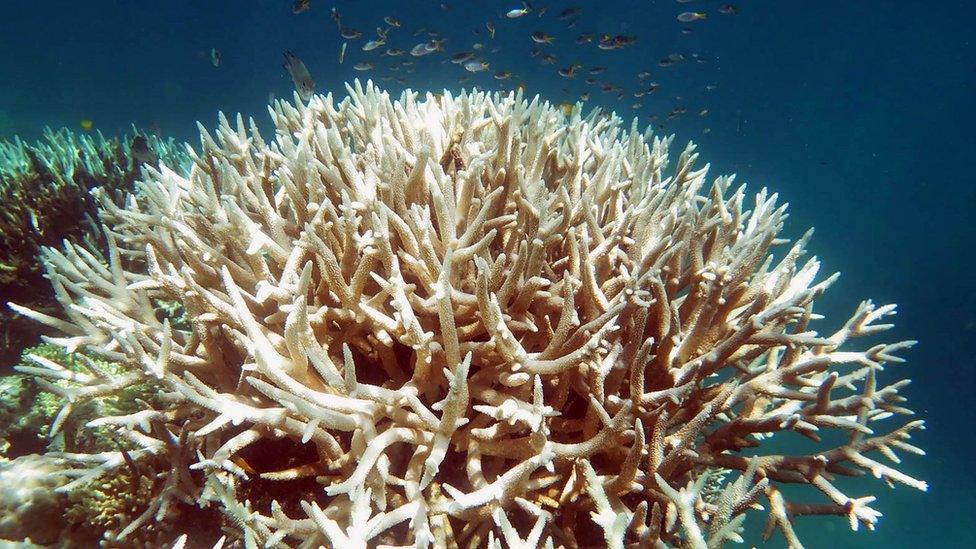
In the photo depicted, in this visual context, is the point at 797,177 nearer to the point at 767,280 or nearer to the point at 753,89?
the point at 753,89

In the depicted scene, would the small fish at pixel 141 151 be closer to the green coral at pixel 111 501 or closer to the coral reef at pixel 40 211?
the coral reef at pixel 40 211

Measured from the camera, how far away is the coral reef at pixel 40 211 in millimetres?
4539

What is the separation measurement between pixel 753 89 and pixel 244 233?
42.5m

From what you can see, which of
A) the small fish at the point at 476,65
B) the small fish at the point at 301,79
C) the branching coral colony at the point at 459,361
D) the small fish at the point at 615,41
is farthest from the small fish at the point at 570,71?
the branching coral colony at the point at 459,361

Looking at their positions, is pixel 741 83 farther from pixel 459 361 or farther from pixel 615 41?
pixel 459 361

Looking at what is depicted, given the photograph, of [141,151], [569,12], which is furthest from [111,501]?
[569,12]

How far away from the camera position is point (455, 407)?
6.75 ft

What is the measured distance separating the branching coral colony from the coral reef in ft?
7.77

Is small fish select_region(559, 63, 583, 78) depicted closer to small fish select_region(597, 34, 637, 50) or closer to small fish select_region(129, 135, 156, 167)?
small fish select_region(597, 34, 637, 50)

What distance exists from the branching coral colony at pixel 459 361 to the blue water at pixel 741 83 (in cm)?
2130

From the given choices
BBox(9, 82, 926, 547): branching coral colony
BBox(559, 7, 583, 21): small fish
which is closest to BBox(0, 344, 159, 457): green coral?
BBox(9, 82, 926, 547): branching coral colony

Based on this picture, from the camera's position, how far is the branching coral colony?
2.10m

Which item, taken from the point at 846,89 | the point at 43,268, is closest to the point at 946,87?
the point at 846,89

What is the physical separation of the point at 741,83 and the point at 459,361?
42725 mm
